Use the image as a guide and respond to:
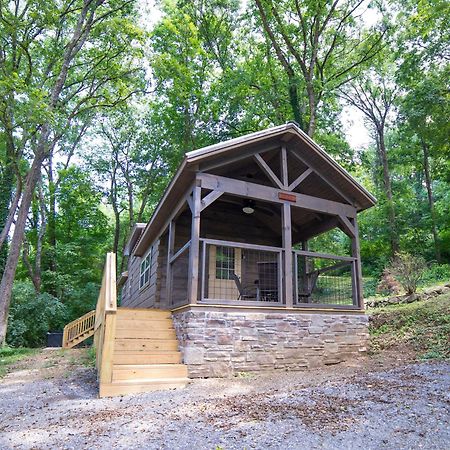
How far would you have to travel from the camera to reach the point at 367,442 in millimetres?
2904

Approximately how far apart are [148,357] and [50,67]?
511 inches

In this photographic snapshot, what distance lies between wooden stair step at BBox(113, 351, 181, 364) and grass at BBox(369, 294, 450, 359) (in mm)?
4375

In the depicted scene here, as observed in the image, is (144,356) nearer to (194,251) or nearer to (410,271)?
(194,251)

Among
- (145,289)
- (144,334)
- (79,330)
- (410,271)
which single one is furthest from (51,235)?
(410,271)

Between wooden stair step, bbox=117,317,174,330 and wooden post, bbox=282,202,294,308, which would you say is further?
wooden post, bbox=282,202,294,308

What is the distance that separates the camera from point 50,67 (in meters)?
13.9

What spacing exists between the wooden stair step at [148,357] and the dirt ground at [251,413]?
581 millimetres

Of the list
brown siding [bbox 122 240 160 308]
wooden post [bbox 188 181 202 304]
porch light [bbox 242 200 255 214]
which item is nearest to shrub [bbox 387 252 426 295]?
porch light [bbox 242 200 255 214]

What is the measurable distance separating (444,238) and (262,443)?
17125 mm

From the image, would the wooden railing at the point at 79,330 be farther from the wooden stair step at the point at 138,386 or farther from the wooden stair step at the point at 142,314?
the wooden stair step at the point at 138,386

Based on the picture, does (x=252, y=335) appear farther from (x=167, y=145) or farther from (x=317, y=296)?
(x=167, y=145)

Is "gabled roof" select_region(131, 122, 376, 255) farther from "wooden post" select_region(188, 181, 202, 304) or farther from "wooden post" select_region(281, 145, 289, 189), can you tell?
"wooden post" select_region(188, 181, 202, 304)

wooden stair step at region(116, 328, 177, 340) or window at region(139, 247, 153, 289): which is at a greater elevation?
window at region(139, 247, 153, 289)

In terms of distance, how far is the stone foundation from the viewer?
19.2 feet
